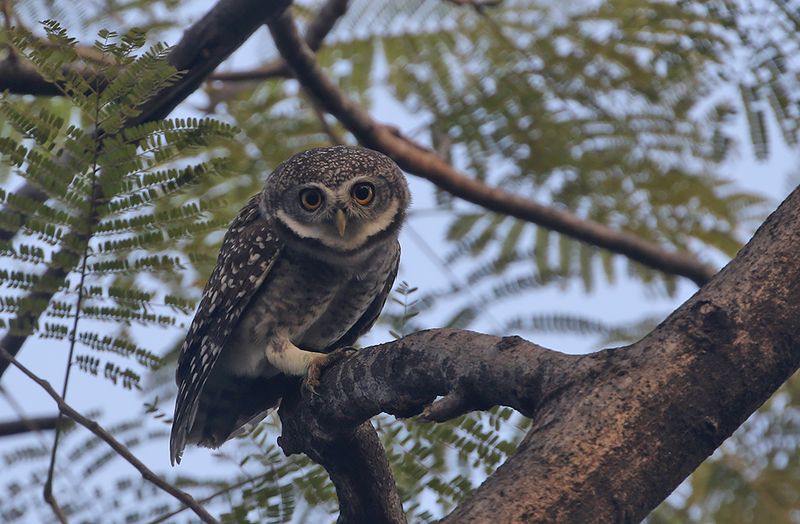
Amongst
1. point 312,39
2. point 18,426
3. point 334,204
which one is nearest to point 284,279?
point 334,204

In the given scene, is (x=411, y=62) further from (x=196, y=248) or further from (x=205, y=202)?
(x=205, y=202)

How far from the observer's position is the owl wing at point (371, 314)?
4.51m

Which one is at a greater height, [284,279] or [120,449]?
[284,279]

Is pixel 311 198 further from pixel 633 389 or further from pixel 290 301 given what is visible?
pixel 633 389

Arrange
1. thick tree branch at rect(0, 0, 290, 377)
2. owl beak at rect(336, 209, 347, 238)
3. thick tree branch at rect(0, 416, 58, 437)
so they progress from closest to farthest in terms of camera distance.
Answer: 1. thick tree branch at rect(0, 0, 290, 377)
2. owl beak at rect(336, 209, 347, 238)
3. thick tree branch at rect(0, 416, 58, 437)

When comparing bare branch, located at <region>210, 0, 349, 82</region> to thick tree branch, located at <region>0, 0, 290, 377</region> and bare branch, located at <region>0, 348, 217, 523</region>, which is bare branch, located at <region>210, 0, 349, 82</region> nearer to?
thick tree branch, located at <region>0, 0, 290, 377</region>

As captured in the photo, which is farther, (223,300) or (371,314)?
(371,314)

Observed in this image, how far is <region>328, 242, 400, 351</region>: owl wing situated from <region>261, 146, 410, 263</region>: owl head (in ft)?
0.60

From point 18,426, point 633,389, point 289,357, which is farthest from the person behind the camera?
point 18,426

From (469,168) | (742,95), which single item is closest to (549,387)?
(742,95)

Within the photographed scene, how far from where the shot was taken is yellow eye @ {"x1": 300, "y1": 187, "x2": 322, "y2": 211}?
4.24 m

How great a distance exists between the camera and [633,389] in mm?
2324

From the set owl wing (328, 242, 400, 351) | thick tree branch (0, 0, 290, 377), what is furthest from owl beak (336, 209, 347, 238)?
thick tree branch (0, 0, 290, 377)

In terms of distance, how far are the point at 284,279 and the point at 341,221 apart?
0.34 m
